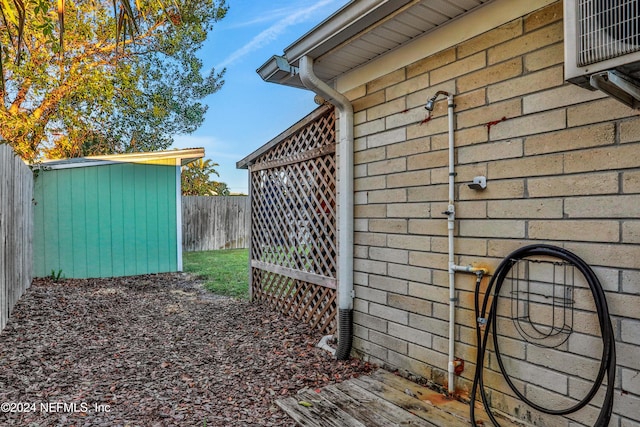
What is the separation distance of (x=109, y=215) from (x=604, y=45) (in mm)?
7948

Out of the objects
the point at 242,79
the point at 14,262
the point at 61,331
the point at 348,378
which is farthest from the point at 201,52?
the point at 348,378

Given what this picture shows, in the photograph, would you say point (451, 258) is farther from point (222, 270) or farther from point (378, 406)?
point (222, 270)

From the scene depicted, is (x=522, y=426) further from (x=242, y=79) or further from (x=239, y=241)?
(x=242, y=79)

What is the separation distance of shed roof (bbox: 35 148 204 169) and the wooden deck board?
6.47 meters

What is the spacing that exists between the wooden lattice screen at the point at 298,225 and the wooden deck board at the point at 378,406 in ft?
3.63

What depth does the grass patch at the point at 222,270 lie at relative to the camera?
21.0ft

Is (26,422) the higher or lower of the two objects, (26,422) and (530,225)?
the lower

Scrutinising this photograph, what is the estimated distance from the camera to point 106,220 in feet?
24.2

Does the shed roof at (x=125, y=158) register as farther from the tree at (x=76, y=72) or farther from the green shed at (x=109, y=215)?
the tree at (x=76, y=72)

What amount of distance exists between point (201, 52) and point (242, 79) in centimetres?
279

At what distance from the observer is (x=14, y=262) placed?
4547 mm

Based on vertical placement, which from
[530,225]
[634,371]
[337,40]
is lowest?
[634,371]

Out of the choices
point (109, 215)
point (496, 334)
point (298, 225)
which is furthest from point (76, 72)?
point (496, 334)

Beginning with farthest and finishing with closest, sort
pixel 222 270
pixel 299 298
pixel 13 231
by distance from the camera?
pixel 222 270 → pixel 13 231 → pixel 299 298
